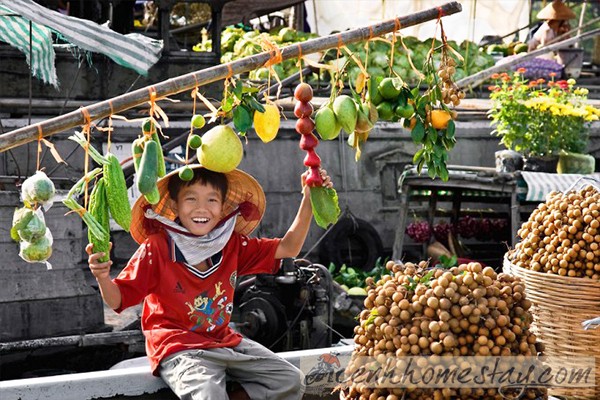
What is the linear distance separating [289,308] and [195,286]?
8.42ft

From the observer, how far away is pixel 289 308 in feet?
21.5

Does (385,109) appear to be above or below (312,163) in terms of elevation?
above

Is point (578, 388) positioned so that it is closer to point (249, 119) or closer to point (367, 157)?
point (249, 119)

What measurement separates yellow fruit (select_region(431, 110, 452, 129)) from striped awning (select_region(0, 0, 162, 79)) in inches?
120

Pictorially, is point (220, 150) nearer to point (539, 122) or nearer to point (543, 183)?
point (543, 183)

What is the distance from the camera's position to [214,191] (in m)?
4.07

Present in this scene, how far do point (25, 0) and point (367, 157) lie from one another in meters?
4.66

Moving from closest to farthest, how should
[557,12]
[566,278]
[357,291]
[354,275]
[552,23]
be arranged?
[566,278] → [357,291] → [354,275] → [557,12] → [552,23]

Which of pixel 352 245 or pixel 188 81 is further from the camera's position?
pixel 352 245

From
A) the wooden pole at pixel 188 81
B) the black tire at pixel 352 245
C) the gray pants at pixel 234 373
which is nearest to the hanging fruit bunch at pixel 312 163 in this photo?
the wooden pole at pixel 188 81

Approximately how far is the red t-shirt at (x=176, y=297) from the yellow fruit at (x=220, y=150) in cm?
72

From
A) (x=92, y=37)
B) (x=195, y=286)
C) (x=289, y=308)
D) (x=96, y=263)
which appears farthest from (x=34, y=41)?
(x=96, y=263)

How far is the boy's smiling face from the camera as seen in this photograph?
13.1ft

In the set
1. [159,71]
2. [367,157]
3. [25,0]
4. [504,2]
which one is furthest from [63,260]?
[504,2]
